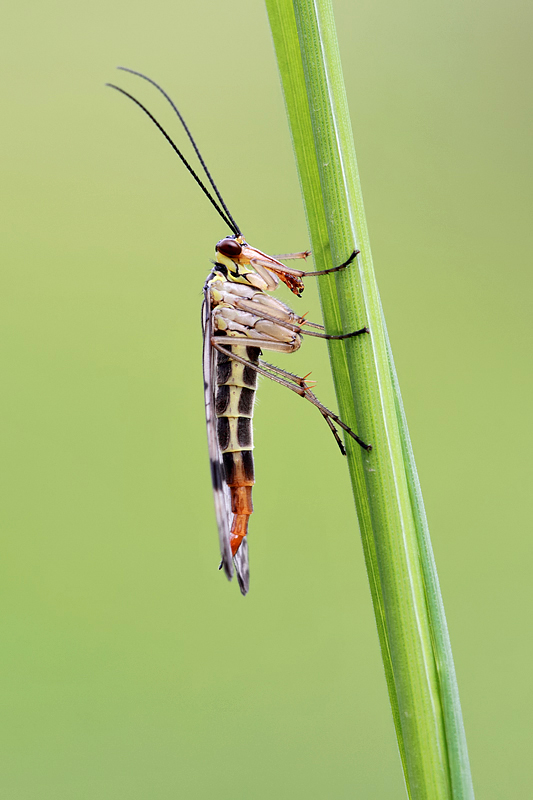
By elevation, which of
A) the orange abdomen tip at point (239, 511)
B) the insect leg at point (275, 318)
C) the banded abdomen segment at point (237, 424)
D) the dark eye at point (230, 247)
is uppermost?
the dark eye at point (230, 247)

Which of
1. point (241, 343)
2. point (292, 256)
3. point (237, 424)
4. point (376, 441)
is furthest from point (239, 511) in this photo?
point (376, 441)

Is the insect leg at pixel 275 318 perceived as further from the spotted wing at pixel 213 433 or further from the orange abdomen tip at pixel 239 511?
the orange abdomen tip at pixel 239 511

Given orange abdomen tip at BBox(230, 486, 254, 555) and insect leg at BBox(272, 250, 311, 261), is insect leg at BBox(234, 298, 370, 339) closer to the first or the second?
insect leg at BBox(272, 250, 311, 261)

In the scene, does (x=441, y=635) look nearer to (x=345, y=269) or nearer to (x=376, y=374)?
(x=376, y=374)

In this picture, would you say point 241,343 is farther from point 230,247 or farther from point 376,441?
point 376,441

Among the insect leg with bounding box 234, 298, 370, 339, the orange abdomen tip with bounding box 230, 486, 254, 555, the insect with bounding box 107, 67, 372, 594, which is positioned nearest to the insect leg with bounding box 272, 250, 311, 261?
the insect with bounding box 107, 67, 372, 594

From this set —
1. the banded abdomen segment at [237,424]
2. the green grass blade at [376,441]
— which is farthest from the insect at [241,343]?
the green grass blade at [376,441]
